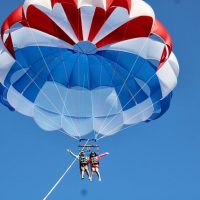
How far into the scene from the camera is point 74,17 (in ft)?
72.8

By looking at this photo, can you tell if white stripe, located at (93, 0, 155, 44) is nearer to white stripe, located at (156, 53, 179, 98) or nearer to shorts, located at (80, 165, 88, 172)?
white stripe, located at (156, 53, 179, 98)

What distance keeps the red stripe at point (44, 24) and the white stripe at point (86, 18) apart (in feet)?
1.63

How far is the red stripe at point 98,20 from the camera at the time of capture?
859 inches

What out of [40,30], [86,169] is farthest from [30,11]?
[86,169]

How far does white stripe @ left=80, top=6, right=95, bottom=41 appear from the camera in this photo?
21.8m

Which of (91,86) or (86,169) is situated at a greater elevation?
(91,86)

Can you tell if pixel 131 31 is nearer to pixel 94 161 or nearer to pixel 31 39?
pixel 31 39

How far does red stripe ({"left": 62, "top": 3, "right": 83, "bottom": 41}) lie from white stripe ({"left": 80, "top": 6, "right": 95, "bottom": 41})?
0.34 ft

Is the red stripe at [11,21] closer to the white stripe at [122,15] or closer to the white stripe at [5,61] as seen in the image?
the white stripe at [5,61]

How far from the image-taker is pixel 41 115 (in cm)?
2408

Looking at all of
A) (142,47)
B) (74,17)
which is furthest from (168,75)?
(74,17)

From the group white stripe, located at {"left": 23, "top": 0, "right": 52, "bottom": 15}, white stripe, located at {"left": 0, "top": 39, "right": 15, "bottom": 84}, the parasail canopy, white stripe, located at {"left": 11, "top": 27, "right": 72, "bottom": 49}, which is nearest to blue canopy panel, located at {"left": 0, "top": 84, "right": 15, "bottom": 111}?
the parasail canopy

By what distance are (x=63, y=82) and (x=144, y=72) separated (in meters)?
2.66

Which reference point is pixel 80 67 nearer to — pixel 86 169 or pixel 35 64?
pixel 35 64
